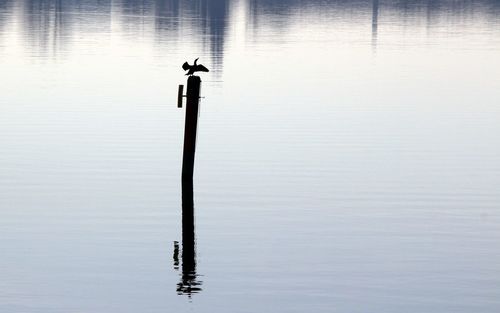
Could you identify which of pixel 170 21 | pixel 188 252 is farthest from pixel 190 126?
pixel 170 21

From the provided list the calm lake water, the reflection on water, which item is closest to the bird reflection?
the calm lake water

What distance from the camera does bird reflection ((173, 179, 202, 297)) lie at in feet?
76.0

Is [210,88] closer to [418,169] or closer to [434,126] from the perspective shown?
[434,126]

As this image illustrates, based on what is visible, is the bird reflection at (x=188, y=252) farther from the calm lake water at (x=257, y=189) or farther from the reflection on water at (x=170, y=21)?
the reflection on water at (x=170, y=21)

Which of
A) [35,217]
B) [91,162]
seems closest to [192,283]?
[35,217]

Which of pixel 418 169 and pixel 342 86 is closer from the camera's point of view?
pixel 418 169

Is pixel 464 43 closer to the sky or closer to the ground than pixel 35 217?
closer to the sky

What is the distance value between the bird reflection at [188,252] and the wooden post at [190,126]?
2.09ft

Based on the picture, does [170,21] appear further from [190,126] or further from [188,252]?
[188,252]

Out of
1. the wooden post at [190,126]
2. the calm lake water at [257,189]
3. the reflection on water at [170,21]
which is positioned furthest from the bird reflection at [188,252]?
the reflection on water at [170,21]

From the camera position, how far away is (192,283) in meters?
23.5

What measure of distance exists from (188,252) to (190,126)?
7918 millimetres

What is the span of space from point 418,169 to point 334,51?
2271 inches

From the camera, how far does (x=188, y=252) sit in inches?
1029
